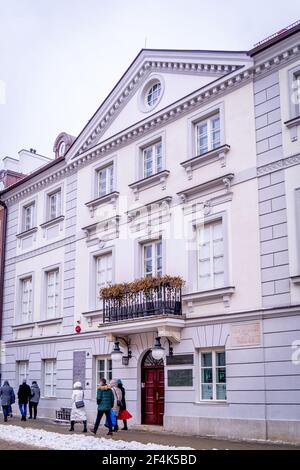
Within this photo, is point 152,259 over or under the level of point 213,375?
over

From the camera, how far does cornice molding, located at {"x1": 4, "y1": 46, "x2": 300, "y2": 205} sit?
17.3 metres

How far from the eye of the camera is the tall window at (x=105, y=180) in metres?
22.6

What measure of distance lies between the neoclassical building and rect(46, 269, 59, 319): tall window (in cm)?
7

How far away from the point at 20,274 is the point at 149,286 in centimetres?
981

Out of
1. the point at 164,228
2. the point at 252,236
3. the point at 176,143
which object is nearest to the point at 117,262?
the point at 164,228

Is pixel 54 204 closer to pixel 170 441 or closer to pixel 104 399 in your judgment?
pixel 104 399

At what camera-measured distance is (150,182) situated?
801 inches

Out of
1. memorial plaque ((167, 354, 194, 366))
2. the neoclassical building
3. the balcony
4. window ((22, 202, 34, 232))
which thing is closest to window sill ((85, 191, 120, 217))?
the neoclassical building

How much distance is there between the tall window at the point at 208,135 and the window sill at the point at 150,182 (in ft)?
4.53

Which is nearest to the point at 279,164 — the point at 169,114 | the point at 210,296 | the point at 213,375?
the point at 210,296

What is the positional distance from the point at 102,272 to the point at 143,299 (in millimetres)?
3667

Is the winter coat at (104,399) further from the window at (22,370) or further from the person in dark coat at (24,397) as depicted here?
the window at (22,370)
